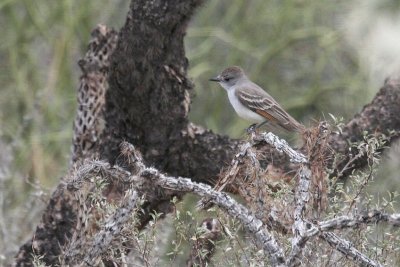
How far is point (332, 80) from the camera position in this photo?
14.3 meters

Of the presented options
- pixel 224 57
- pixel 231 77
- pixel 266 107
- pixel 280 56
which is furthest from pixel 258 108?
pixel 224 57

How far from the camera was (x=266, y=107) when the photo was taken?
857 cm

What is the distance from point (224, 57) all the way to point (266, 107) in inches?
249

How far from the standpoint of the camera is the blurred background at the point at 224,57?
13.3 metres

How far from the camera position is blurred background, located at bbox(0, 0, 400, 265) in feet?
43.5

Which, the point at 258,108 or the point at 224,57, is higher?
the point at 258,108

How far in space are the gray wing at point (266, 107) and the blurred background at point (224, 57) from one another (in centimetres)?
419

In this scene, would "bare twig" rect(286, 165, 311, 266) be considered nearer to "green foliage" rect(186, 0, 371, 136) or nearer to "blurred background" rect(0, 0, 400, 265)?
"blurred background" rect(0, 0, 400, 265)

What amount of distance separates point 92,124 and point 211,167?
92 cm

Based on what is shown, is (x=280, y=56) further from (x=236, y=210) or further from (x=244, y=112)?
(x=236, y=210)

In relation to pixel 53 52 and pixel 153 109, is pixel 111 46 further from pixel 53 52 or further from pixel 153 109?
pixel 53 52

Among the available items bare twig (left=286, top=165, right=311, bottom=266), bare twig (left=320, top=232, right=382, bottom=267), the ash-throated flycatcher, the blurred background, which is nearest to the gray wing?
the ash-throated flycatcher

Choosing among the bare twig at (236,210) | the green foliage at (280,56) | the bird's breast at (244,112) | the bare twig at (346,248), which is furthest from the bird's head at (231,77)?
the green foliage at (280,56)

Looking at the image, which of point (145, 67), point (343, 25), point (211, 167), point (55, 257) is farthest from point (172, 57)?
point (343, 25)
